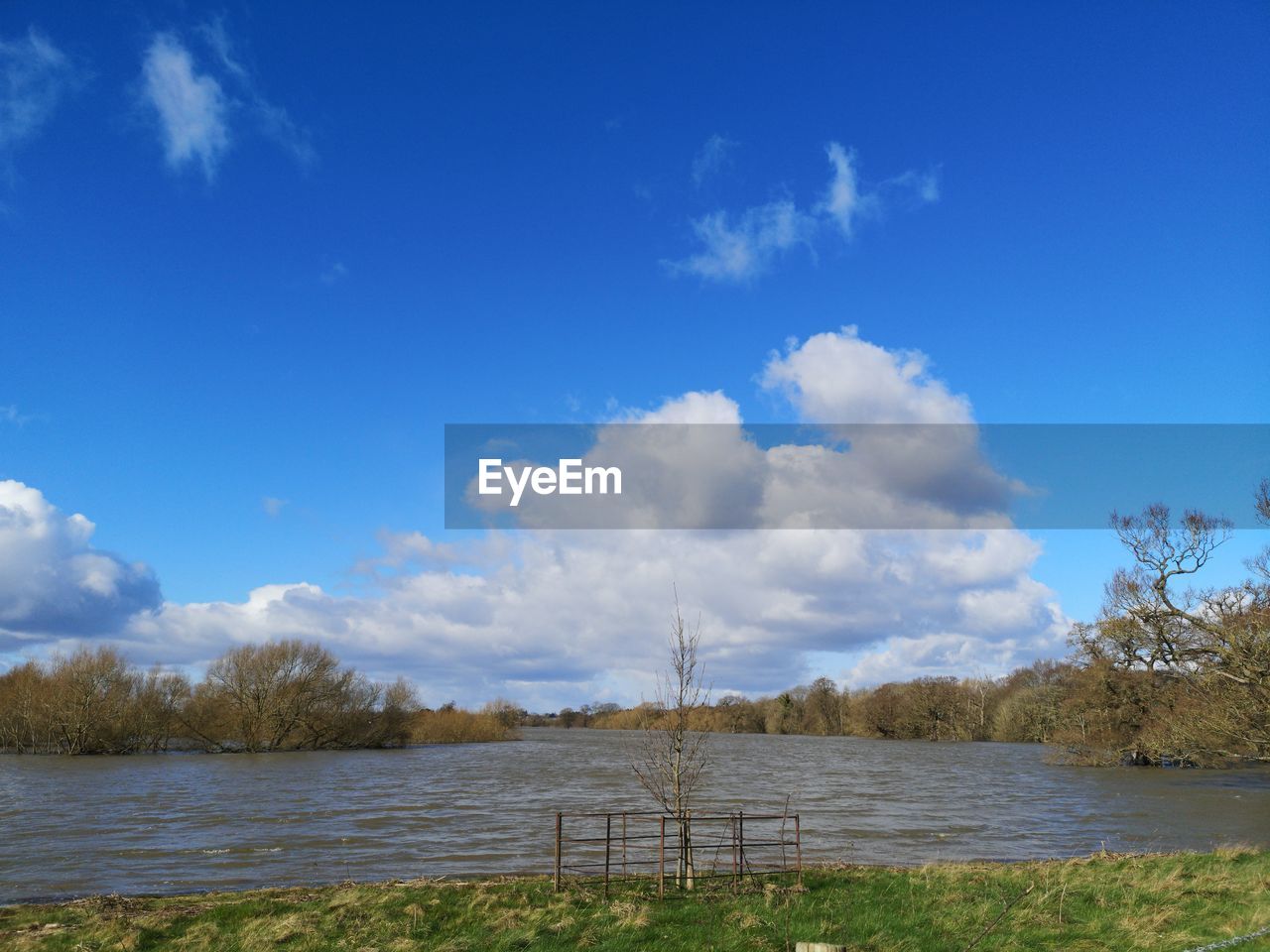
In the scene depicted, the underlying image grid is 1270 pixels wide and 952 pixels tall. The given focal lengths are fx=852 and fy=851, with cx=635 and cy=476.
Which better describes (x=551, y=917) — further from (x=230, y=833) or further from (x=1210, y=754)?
(x=1210, y=754)

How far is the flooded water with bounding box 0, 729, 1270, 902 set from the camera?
2256 centimetres

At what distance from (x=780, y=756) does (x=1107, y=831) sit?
165ft

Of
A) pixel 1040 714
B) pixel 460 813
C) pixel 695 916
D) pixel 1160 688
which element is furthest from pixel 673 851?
pixel 1040 714

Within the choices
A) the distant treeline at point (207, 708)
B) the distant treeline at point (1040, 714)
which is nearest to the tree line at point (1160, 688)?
the distant treeline at point (1040, 714)

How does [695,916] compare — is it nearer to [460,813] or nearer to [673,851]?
[673,851]

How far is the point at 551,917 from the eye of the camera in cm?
1350

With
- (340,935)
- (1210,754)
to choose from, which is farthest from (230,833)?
(1210,754)

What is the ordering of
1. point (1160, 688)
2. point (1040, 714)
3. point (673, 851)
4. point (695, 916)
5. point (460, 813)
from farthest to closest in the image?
point (1040, 714) → point (1160, 688) → point (460, 813) → point (673, 851) → point (695, 916)

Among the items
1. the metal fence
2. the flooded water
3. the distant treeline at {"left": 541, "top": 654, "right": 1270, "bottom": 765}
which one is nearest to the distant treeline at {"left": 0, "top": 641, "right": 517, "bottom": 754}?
the flooded water

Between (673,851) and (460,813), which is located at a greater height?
(673,851)

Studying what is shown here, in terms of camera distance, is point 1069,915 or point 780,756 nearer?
point 1069,915

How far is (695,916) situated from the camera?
44.2ft

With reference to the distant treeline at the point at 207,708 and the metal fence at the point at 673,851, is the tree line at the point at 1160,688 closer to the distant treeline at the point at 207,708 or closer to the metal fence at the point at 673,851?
the metal fence at the point at 673,851

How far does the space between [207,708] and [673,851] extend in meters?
66.4
